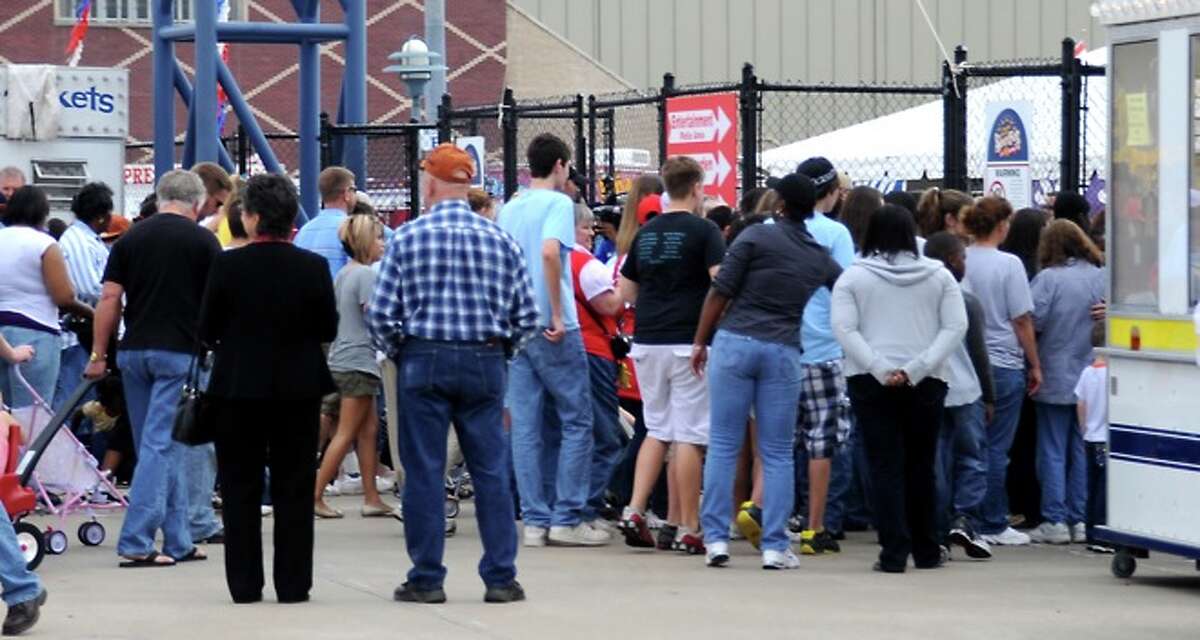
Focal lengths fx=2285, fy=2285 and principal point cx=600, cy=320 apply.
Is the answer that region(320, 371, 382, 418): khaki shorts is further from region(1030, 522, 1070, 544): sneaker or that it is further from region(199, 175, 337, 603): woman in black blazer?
region(1030, 522, 1070, 544): sneaker

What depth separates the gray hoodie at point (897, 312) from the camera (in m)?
10.5

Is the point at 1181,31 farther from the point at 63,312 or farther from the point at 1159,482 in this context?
the point at 63,312

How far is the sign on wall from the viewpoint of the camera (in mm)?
14336

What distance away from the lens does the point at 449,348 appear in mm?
9180

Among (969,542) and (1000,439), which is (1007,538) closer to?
(1000,439)

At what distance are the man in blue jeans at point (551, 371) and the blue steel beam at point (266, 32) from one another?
6599 millimetres

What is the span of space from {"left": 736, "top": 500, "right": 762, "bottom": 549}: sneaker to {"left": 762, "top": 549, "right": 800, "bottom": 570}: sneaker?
0.31m

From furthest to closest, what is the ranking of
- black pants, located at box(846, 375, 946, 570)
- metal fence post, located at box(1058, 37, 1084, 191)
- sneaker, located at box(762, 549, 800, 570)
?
metal fence post, located at box(1058, 37, 1084, 191)
sneaker, located at box(762, 549, 800, 570)
black pants, located at box(846, 375, 946, 570)

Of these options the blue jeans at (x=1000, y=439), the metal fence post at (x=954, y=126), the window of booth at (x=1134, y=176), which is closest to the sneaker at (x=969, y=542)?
the blue jeans at (x=1000, y=439)

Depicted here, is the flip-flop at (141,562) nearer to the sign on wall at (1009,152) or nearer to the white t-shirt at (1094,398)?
the white t-shirt at (1094,398)

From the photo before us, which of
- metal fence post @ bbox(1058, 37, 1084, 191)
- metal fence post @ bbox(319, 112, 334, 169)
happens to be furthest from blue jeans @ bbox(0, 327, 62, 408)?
metal fence post @ bbox(319, 112, 334, 169)

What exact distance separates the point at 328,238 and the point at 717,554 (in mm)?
3759

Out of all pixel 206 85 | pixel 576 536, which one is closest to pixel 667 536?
pixel 576 536

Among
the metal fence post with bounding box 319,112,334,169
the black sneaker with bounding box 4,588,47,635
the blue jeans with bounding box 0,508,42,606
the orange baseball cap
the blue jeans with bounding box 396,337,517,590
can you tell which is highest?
the metal fence post with bounding box 319,112,334,169
